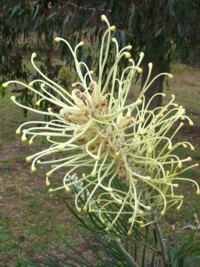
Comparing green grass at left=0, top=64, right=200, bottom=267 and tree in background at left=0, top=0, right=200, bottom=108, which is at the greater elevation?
tree in background at left=0, top=0, right=200, bottom=108

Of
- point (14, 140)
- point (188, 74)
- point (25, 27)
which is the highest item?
point (25, 27)

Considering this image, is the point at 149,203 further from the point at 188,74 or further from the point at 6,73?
the point at 188,74

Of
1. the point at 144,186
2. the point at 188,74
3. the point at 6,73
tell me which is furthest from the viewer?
the point at 188,74

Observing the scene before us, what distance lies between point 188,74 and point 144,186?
16.4 meters

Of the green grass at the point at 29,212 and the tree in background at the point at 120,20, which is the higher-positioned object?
the tree in background at the point at 120,20

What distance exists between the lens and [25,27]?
4879mm

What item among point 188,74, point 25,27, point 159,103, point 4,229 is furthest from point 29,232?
point 188,74

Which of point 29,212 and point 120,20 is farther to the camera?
point 29,212

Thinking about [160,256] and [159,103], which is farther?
[159,103]

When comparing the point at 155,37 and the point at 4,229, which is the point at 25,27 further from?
the point at 4,229

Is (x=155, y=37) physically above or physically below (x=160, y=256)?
below

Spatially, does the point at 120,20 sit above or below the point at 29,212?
above

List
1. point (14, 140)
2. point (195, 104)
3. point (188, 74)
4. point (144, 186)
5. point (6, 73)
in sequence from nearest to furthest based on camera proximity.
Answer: point (144, 186), point (6, 73), point (14, 140), point (195, 104), point (188, 74)

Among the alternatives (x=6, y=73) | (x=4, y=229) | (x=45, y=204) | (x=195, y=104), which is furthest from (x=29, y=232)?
(x=195, y=104)
